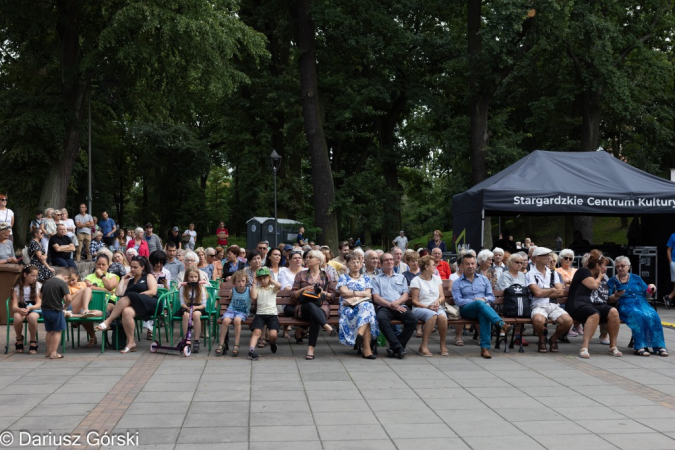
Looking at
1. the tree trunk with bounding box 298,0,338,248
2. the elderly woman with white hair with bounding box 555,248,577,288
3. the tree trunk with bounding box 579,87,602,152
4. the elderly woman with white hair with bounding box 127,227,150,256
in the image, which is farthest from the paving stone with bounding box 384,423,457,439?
the tree trunk with bounding box 579,87,602,152

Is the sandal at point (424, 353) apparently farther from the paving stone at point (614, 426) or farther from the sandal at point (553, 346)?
the paving stone at point (614, 426)

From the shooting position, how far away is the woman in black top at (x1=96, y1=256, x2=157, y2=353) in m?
Answer: 10.8

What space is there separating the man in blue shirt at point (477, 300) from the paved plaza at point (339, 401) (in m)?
0.38

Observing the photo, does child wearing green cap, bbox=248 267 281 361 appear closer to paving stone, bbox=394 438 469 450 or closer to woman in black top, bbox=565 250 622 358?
woman in black top, bbox=565 250 622 358

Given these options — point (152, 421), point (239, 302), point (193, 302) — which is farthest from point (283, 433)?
point (193, 302)

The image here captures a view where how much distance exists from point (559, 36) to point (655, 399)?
1873 centimetres

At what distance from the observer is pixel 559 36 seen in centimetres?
2430

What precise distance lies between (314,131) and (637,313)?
15.6 meters

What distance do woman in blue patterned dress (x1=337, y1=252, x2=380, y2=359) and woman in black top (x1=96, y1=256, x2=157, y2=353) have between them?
2806 mm

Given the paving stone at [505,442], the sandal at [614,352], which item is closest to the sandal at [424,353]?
the sandal at [614,352]

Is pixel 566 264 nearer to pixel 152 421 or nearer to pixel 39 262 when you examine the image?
pixel 152 421

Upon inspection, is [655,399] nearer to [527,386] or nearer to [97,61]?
[527,386]

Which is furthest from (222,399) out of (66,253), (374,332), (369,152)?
(369,152)

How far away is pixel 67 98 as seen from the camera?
995 inches
